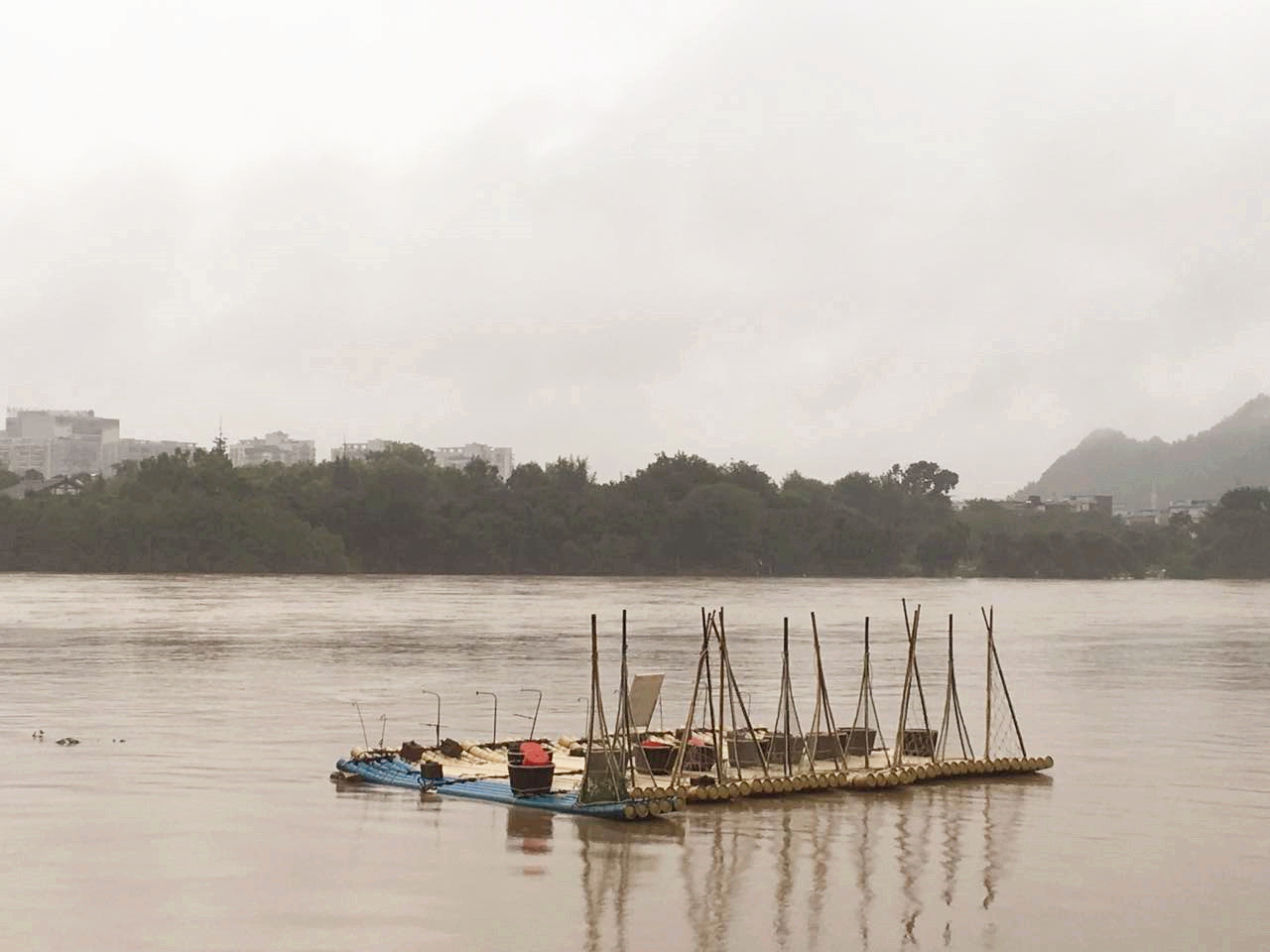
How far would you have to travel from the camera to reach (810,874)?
18.3 m

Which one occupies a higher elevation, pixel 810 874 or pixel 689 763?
pixel 689 763

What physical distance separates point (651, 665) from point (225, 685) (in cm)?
1232

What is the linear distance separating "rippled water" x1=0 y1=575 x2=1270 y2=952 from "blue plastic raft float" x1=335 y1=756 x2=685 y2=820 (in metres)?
0.19

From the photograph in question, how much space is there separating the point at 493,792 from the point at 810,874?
500 cm

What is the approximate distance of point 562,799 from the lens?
2117cm

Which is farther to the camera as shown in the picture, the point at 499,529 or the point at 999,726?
the point at 499,529

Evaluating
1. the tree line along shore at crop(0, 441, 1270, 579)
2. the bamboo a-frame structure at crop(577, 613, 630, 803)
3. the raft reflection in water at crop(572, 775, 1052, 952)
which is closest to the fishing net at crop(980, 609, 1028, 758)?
the raft reflection in water at crop(572, 775, 1052, 952)

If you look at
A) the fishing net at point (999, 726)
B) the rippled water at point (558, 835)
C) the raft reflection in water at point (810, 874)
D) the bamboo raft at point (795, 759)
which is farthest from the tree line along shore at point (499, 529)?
the raft reflection in water at point (810, 874)

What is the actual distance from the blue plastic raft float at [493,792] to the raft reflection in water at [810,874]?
26cm

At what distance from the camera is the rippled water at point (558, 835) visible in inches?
639

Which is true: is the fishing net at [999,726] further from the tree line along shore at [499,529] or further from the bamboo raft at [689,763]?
the tree line along shore at [499,529]

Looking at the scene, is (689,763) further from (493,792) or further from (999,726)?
(999,726)

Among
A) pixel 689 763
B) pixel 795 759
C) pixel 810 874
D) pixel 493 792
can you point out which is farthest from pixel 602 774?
pixel 795 759

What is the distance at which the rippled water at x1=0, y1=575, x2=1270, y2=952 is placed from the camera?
53.2 feet
